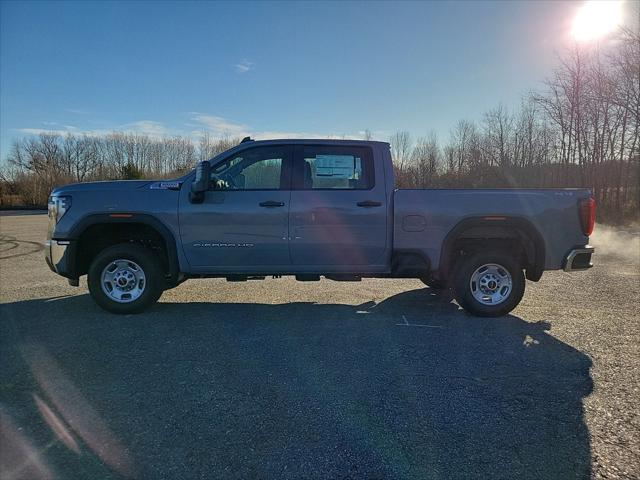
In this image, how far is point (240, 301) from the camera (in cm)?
651

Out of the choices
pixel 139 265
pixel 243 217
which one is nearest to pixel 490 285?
pixel 243 217

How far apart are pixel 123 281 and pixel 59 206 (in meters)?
1.19

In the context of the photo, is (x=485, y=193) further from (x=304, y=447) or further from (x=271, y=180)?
(x=304, y=447)

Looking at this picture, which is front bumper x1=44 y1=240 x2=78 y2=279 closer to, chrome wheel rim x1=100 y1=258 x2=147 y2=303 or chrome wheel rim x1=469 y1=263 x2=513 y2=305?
chrome wheel rim x1=100 y1=258 x2=147 y2=303

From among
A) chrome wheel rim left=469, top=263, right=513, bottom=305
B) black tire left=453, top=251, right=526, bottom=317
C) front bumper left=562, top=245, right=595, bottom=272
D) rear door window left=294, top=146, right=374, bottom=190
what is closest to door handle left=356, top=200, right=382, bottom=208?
rear door window left=294, top=146, right=374, bottom=190

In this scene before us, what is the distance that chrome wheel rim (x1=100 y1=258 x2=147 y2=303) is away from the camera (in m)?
5.66

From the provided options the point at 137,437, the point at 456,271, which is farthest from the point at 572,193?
the point at 137,437

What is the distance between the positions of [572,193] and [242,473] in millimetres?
5014

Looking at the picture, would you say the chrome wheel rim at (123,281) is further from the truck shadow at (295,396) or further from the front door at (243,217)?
the front door at (243,217)

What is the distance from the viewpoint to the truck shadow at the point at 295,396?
8.80 feet

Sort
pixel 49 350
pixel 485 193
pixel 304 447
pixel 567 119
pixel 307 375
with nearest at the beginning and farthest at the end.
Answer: pixel 304 447 → pixel 307 375 → pixel 49 350 → pixel 485 193 → pixel 567 119

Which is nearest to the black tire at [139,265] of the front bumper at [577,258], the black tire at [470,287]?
the black tire at [470,287]

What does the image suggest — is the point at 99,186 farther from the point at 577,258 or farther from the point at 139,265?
A: the point at 577,258

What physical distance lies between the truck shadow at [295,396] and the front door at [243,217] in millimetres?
758
